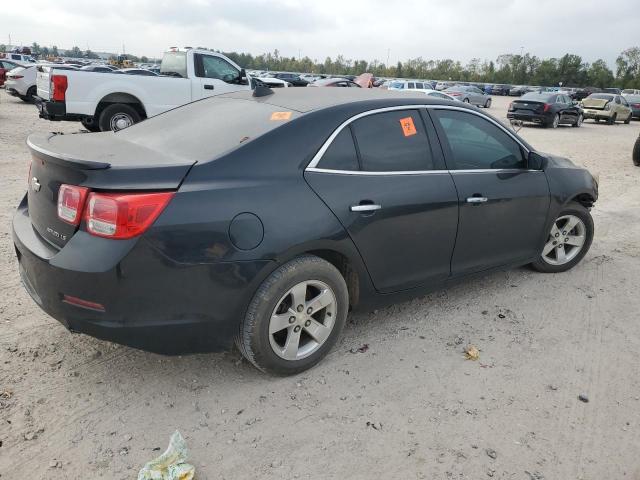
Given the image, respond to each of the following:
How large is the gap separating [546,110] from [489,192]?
19.8 meters

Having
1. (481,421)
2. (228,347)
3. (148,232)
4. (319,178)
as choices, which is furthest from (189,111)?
(481,421)

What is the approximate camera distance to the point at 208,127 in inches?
130

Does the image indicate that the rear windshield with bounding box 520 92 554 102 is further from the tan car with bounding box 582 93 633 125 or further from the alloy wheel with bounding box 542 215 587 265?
the alloy wheel with bounding box 542 215 587 265

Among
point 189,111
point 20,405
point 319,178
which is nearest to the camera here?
point 20,405

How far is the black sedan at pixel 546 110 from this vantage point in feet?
70.2

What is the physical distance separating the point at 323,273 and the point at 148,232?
3.32ft

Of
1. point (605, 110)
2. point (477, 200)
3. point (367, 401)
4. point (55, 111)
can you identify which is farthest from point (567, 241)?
point (605, 110)

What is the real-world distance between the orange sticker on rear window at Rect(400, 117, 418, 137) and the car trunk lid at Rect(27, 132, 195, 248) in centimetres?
148

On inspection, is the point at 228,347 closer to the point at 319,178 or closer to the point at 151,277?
the point at 151,277

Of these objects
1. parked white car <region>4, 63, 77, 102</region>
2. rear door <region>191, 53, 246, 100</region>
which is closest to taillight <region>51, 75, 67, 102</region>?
rear door <region>191, 53, 246, 100</region>

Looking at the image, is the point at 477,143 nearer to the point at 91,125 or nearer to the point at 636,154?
the point at 91,125

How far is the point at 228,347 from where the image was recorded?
2846mm

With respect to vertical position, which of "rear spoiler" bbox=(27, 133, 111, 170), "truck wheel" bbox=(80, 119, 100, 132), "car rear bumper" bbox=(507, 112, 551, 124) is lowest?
"truck wheel" bbox=(80, 119, 100, 132)

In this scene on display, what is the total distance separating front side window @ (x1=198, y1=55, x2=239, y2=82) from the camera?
38.0ft
